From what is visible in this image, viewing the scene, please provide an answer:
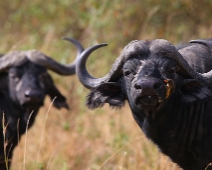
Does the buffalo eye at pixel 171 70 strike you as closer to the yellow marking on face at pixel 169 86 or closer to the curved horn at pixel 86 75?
the yellow marking on face at pixel 169 86

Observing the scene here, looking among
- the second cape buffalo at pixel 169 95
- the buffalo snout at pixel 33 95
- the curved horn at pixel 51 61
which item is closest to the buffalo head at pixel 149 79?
the second cape buffalo at pixel 169 95

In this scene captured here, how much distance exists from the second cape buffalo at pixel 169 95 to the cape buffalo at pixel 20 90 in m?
1.78

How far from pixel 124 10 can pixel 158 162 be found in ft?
18.3

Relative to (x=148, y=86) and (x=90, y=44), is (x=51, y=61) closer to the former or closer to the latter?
(x=90, y=44)

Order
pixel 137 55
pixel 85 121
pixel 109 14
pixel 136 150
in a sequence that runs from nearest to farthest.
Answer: pixel 137 55 < pixel 136 150 < pixel 85 121 < pixel 109 14

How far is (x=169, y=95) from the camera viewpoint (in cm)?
530

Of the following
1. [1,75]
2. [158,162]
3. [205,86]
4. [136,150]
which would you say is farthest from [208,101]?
[1,75]

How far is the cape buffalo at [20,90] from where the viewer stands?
7.68 m

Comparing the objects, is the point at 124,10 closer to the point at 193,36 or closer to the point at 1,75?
the point at 193,36

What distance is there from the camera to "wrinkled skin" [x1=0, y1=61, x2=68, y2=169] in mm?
7652

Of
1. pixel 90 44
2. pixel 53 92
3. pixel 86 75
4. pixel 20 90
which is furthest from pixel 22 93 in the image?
pixel 90 44

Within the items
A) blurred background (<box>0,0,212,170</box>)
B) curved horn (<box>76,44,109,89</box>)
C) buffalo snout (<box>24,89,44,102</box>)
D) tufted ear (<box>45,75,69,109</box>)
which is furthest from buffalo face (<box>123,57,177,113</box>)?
tufted ear (<box>45,75,69,109</box>)

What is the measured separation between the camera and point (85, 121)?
10.1 meters

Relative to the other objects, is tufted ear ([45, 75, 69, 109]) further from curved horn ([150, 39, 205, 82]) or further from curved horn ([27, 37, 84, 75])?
curved horn ([150, 39, 205, 82])
